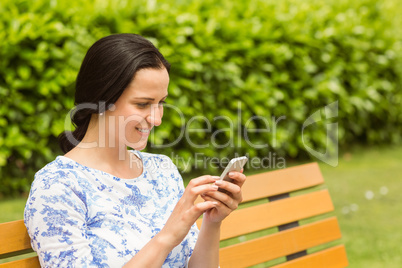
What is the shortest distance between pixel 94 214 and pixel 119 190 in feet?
0.58

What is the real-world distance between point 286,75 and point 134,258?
5613 mm

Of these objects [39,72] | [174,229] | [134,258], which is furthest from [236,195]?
[39,72]

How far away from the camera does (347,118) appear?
8.41 metres

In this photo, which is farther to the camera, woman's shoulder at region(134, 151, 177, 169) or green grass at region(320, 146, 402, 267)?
green grass at region(320, 146, 402, 267)

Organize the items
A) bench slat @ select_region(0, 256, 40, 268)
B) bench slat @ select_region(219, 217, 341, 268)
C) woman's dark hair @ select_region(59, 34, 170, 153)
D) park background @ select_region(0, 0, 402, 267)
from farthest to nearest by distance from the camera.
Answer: park background @ select_region(0, 0, 402, 267) → bench slat @ select_region(219, 217, 341, 268) → woman's dark hair @ select_region(59, 34, 170, 153) → bench slat @ select_region(0, 256, 40, 268)

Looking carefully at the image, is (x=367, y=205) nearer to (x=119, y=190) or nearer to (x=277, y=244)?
(x=277, y=244)

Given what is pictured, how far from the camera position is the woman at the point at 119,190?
172cm

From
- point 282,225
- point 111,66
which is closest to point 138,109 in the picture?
point 111,66

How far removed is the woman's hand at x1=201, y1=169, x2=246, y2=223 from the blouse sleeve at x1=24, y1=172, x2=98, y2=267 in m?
0.47

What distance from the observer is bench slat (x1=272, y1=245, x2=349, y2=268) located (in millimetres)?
2611

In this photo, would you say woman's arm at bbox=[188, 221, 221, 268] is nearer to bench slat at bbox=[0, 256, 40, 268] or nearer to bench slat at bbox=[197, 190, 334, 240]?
bench slat at bbox=[197, 190, 334, 240]

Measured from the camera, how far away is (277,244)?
8.46ft

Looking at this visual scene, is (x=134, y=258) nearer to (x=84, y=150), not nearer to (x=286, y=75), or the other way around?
(x=84, y=150)

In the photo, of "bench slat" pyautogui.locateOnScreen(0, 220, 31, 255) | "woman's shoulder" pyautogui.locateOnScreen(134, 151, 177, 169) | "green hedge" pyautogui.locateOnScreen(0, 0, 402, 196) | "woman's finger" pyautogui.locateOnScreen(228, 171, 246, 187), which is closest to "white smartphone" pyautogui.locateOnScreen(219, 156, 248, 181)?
"woman's finger" pyautogui.locateOnScreen(228, 171, 246, 187)
